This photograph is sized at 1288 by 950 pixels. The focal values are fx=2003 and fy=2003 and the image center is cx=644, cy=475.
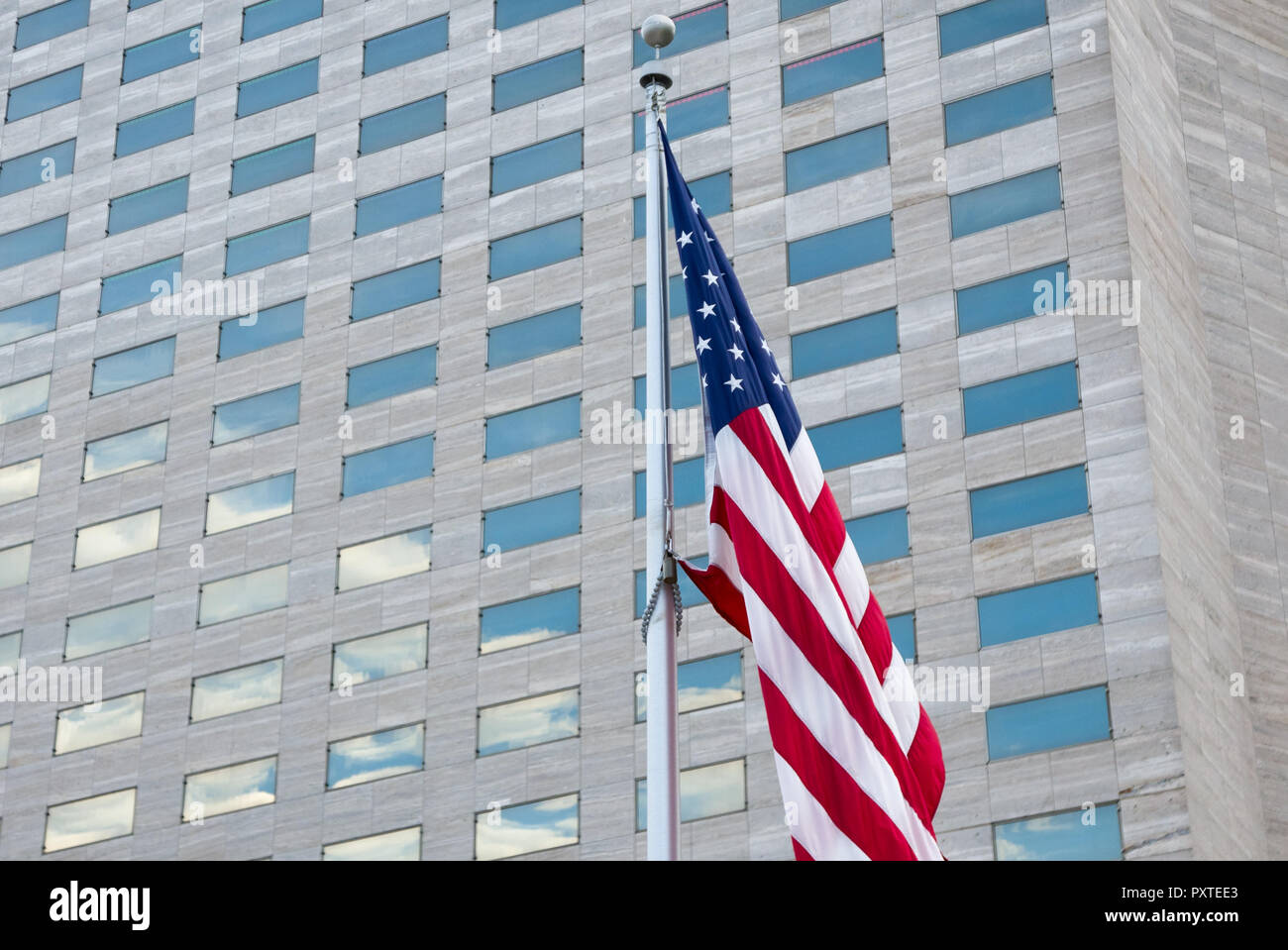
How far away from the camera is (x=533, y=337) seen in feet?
173

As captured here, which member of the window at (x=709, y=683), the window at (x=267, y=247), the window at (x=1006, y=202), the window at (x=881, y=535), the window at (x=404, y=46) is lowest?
the window at (x=709, y=683)

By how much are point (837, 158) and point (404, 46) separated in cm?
1537

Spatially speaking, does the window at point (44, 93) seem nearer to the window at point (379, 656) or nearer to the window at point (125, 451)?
the window at point (125, 451)

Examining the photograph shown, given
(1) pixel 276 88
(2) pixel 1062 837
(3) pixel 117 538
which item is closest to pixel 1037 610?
(2) pixel 1062 837

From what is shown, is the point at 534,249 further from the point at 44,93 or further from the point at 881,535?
the point at 44,93

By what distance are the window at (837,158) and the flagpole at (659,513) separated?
30860mm

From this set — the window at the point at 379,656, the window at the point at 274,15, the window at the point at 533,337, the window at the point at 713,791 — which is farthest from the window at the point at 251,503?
the window at the point at 274,15

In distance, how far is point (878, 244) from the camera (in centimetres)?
4897

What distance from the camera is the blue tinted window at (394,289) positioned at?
55.1 metres
